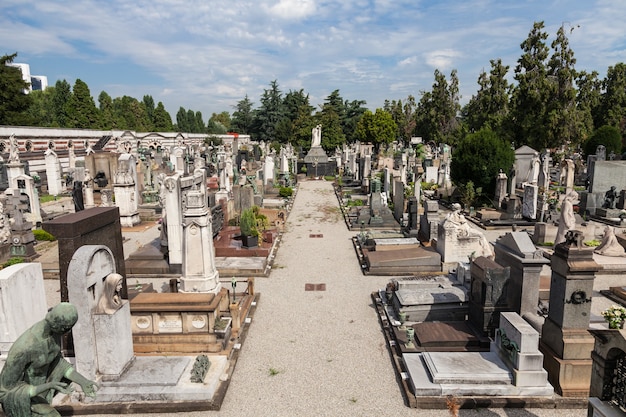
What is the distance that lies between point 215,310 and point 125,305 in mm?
1778

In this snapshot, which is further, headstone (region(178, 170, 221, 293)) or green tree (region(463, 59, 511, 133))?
green tree (region(463, 59, 511, 133))

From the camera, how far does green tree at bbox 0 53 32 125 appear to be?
4259cm

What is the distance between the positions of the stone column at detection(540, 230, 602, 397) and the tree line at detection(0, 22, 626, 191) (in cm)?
1777

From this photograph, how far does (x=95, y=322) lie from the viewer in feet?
19.8

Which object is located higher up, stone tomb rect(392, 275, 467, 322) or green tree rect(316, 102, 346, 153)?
green tree rect(316, 102, 346, 153)

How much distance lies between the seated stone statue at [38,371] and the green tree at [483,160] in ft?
72.0

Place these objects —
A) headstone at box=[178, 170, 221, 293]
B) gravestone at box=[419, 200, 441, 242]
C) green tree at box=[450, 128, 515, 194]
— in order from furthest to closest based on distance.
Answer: green tree at box=[450, 128, 515, 194], gravestone at box=[419, 200, 441, 242], headstone at box=[178, 170, 221, 293]

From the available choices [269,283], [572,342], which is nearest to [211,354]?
[269,283]

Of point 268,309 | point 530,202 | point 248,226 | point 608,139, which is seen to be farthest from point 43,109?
point 608,139

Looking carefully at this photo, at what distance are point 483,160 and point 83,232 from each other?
20.8 metres

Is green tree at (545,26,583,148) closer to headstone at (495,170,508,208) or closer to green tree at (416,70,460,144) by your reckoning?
headstone at (495,170,508,208)

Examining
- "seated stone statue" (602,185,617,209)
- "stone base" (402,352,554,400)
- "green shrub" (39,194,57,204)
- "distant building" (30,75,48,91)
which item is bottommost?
"stone base" (402,352,554,400)

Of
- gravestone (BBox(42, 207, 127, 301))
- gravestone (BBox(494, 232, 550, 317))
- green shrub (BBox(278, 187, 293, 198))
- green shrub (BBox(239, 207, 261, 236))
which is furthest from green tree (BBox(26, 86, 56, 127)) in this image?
gravestone (BBox(494, 232, 550, 317))

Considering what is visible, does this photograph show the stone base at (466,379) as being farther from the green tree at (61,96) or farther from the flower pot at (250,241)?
the green tree at (61,96)
